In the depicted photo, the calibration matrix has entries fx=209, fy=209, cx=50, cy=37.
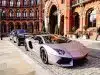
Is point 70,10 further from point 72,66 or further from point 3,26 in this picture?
point 3,26

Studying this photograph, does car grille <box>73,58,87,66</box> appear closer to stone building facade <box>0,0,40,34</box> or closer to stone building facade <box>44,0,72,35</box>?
stone building facade <box>44,0,72,35</box>

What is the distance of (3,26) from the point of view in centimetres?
6228

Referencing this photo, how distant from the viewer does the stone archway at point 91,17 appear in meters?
26.4

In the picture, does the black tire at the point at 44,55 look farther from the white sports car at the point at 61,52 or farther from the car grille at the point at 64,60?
the car grille at the point at 64,60

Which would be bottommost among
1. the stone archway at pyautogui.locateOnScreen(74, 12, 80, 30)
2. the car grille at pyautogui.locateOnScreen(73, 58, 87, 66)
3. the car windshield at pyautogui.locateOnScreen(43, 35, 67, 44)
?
the car grille at pyautogui.locateOnScreen(73, 58, 87, 66)

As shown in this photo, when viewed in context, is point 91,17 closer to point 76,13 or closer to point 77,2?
point 77,2

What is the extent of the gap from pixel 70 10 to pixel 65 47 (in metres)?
21.8

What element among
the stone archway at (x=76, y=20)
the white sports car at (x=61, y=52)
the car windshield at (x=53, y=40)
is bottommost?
the white sports car at (x=61, y=52)

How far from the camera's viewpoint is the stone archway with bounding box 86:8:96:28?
26391 millimetres

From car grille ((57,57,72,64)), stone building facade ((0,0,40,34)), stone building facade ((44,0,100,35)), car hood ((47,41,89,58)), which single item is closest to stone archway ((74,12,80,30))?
stone building facade ((44,0,100,35))

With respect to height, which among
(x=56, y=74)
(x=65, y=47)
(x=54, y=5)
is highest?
(x=54, y=5)

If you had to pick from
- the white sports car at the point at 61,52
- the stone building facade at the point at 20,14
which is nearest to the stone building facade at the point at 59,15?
the white sports car at the point at 61,52

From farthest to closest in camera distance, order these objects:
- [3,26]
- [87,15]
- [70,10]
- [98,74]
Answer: [3,26] < [70,10] < [87,15] < [98,74]

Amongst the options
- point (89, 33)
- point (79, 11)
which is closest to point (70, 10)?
point (79, 11)
